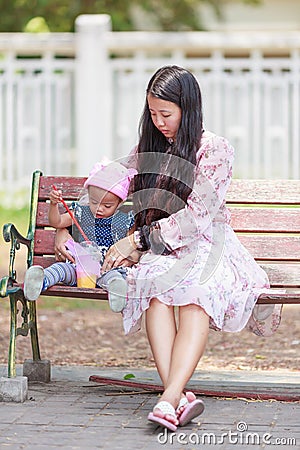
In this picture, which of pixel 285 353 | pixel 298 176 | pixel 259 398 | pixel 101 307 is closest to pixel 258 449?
pixel 259 398

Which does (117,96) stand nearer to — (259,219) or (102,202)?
A: (259,219)

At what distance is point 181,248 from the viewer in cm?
428

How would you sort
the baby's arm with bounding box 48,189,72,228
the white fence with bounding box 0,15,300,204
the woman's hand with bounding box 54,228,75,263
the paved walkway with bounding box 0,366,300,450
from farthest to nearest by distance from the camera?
the white fence with bounding box 0,15,300,204
the woman's hand with bounding box 54,228,75,263
the baby's arm with bounding box 48,189,72,228
the paved walkway with bounding box 0,366,300,450

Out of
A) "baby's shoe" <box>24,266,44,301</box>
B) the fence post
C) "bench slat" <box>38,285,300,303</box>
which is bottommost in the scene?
"bench slat" <box>38,285,300,303</box>

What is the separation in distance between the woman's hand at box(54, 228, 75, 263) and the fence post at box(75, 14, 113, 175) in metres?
5.78

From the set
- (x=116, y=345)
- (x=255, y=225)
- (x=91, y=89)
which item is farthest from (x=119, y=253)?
(x=91, y=89)

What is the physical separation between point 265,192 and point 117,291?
1.06 meters

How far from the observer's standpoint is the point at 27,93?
1071 centimetres

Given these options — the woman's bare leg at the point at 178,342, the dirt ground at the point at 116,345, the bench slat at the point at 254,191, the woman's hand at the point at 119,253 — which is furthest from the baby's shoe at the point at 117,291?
the dirt ground at the point at 116,345

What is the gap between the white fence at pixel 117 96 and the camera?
1037cm

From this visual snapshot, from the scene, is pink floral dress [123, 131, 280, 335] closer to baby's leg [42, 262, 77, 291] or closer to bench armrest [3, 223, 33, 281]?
baby's leg [42, 262, 77, 291]

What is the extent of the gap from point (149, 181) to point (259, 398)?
40.9 inches

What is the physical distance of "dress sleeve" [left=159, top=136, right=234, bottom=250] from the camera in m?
4.27

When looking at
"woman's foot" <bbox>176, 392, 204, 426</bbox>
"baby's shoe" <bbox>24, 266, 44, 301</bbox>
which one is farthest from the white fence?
"woman's foot" <bbox>176, 392, 204, 426</bbox>
